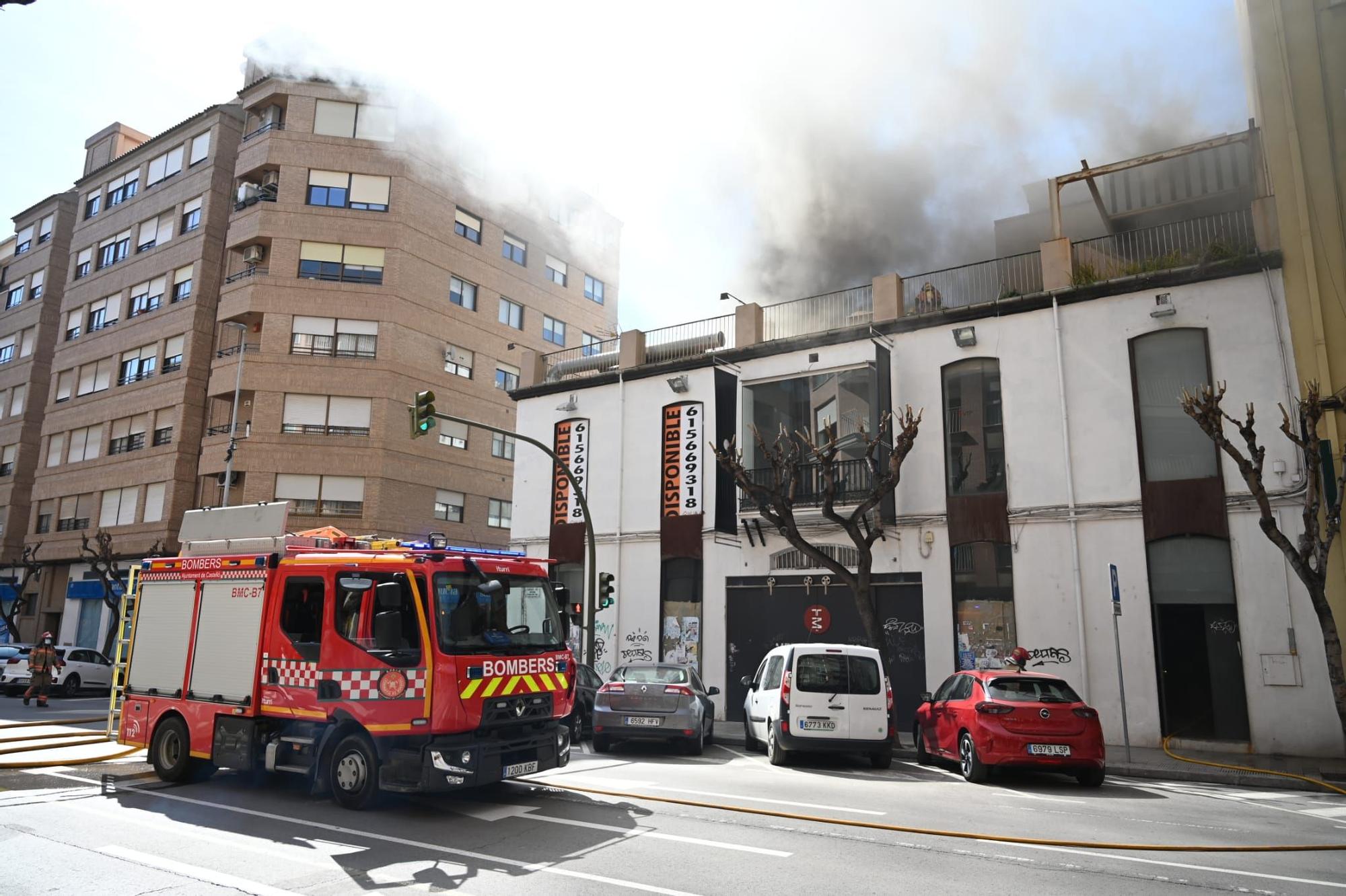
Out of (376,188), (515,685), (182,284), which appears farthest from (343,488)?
(515,685)

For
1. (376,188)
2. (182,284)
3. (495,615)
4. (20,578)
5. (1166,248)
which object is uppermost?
(376,188)

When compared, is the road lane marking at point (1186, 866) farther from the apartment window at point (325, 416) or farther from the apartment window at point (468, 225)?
the apartment window at point (468, 225)

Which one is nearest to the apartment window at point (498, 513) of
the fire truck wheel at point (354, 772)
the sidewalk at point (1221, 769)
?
the sidewalk at point (1221, 769)

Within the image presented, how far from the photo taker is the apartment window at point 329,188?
33.0 meters

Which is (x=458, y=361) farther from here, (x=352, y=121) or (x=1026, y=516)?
(x=1026, y=516)

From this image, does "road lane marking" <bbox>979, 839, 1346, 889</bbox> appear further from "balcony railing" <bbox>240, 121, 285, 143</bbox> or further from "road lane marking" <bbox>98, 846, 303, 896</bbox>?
"balcony railing" <bbox>240, 121, 285, 143</bbox>

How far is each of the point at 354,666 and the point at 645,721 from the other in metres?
5.89

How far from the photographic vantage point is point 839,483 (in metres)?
18.3

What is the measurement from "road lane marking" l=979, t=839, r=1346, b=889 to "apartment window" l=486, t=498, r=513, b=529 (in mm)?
29912

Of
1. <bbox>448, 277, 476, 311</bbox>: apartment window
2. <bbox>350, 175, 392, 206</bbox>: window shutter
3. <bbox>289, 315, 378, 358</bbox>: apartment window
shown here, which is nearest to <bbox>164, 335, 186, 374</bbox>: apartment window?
<bbox>289, 315, 378, 358</bbox>: apartment window

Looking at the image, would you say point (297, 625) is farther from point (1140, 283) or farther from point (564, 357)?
point (564, 357)

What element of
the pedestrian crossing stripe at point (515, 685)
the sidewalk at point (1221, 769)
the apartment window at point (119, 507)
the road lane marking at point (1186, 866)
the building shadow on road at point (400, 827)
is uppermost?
the apartment window at point (119, 507)

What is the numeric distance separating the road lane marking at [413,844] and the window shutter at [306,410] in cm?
2291

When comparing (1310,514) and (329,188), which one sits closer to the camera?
(1310,514)
